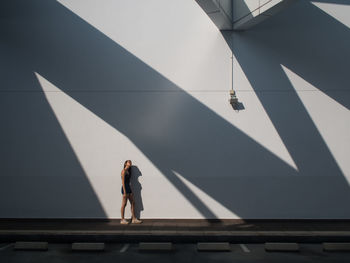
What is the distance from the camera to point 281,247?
22.5 feet

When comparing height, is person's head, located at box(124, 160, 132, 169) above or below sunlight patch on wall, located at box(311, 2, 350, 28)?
below

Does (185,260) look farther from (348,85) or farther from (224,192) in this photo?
(348,85)

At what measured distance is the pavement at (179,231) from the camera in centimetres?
750

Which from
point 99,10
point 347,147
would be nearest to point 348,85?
point 347,147

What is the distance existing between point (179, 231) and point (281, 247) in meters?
2.29

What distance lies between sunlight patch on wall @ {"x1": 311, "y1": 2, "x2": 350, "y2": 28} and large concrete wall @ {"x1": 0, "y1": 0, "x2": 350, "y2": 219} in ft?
0.09

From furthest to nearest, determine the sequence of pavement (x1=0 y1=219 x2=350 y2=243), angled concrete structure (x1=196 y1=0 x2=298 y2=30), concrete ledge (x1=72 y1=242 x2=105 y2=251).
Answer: angled concrete structure (x1=196 y1=0 x2=298 y2=30) → pavement (x1=0 y1=219 x2=350 y2=243) → concrete ledge (x1=72 y1=242 x2=105 y2=251)

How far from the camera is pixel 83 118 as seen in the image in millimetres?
9469

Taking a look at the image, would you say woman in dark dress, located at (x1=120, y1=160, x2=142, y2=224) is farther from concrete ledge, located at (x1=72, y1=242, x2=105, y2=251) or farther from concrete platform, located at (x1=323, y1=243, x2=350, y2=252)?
concrete platform, located at (x1=323, y1=243, x2=350, y2=252)

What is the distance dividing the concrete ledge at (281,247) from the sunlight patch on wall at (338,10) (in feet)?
21.3

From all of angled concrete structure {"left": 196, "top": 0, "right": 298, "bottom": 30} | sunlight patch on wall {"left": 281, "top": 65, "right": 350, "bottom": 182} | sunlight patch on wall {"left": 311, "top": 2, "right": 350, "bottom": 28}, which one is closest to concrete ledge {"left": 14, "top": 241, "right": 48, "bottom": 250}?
angled concrete structure {"left": 196, "top": 0, "right": 298, "bottom": 30}

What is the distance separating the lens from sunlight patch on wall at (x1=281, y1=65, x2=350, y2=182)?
927 cm

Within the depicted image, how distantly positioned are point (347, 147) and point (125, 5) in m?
7.45

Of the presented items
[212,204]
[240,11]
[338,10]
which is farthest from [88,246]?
[338,10]
